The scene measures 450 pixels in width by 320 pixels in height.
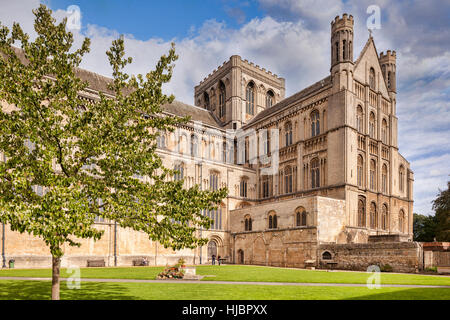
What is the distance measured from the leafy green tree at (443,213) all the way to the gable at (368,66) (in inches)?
617

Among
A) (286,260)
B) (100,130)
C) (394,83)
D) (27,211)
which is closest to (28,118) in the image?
(100,130)

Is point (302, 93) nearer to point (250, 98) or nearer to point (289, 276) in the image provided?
point (250, 98)

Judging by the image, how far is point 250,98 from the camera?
67.8 meters

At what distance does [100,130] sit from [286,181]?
42.0 meters

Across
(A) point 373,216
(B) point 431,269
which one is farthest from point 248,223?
(B) point 431,269

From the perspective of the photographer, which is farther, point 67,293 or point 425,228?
point 425,228

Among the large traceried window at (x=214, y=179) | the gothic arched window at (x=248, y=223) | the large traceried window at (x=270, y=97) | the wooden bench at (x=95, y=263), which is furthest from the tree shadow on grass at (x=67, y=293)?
the large traceried window at (x=270, y=97)

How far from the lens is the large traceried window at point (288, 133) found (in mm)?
52625

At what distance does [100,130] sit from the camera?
12.1 m

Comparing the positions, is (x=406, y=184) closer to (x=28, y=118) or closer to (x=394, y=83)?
(x=394, y=83)

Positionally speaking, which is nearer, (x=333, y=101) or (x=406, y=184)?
(x=333, y=101)

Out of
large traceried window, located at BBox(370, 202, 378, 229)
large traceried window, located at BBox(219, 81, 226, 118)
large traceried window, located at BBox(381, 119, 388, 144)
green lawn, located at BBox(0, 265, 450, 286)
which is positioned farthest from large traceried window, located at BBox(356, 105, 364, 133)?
large traceried window, located at BBox(219, 81, 226, 118)

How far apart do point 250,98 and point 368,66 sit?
23.3 m

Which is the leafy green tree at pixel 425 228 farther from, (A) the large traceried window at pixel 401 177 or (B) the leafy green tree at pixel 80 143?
(B) the leafy green tree at pixel 80 143
